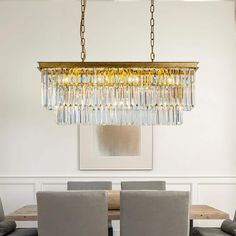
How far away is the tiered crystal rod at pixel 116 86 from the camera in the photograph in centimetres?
353

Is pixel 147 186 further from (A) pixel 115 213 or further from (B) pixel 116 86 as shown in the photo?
(B) pixel 116 86

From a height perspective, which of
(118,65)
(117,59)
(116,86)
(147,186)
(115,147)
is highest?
(117,59)

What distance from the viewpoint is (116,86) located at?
360 cm

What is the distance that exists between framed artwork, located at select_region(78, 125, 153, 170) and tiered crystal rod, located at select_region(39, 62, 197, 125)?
174cm

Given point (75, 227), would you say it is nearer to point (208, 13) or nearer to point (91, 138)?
point (91, 138)

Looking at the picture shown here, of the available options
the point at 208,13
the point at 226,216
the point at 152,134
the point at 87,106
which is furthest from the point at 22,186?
the point at 208,13

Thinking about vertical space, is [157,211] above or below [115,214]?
above

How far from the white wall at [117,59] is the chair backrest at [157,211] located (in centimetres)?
207

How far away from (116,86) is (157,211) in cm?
105

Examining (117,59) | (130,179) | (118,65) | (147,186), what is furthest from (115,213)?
(117,59)

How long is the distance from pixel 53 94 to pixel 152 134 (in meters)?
2.16

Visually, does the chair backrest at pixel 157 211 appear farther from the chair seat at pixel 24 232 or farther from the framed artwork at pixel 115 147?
the framed artwork at pixel 115 147

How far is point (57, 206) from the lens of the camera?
10.9 ft

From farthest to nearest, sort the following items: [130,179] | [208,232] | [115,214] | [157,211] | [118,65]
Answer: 1. [130,179]
2. [208,232]
3. [115,214]
4. [118,65]
5. [157,211]
